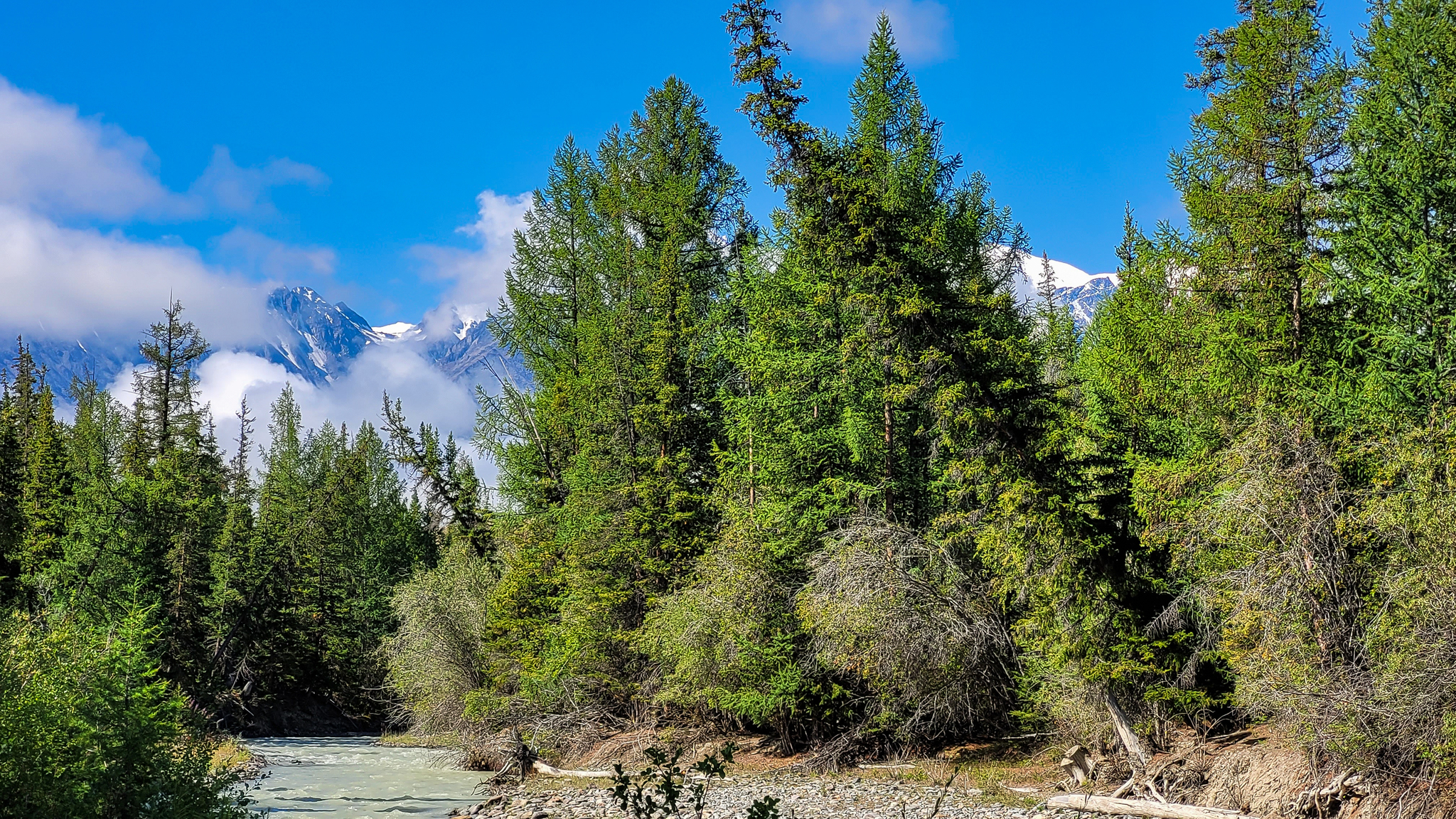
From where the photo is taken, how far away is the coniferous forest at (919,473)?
13.1 m

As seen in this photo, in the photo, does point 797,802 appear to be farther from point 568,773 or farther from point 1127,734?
point 568,773

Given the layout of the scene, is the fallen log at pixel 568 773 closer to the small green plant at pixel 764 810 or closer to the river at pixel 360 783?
the river at pixel 360 783

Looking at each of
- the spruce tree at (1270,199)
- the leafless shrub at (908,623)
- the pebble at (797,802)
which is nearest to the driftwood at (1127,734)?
the pebble at (797,802)

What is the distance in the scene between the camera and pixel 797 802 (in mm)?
19000

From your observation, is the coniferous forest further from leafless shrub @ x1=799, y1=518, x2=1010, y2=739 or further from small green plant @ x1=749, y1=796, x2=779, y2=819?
small green plant @ x1=749, y1=796, x2=779, y2=819

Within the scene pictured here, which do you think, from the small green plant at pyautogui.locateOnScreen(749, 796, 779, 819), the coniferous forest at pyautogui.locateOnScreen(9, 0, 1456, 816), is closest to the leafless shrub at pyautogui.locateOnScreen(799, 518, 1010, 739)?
the coniferous forest at pyautogui.locateOnScreen(9, 0, 1456, 816)

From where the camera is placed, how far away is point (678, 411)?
93.2ft

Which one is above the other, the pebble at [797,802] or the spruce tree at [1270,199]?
the spruce tree at [1270,199]

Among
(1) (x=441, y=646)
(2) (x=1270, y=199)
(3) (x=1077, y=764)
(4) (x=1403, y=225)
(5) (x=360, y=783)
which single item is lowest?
(5) (x=360, y=783)

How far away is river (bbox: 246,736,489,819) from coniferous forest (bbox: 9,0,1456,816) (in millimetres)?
2204

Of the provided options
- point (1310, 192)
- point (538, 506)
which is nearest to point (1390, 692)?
point (1310, 192)

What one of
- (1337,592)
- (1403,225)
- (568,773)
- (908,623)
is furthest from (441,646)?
(1403,225)

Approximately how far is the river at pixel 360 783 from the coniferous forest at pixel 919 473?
2204 mm

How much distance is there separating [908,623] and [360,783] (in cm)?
1748
